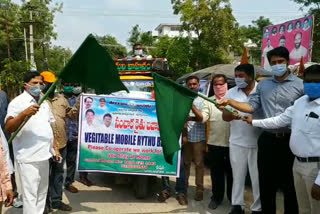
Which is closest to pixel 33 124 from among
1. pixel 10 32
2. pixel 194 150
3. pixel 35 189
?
pixel 35 189

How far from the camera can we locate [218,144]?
5.19m

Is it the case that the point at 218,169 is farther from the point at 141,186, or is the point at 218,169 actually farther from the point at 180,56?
the point at 180,56

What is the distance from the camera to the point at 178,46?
70.3 feet

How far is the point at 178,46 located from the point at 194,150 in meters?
16.7

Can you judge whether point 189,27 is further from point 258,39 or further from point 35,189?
point 258,39

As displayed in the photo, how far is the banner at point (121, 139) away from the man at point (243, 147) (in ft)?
3.21

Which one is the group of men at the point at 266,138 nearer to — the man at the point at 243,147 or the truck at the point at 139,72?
the man at the point at 243,147

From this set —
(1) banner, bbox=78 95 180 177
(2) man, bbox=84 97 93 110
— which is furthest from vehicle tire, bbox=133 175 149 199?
(2) man, bbox=84 97 93 110

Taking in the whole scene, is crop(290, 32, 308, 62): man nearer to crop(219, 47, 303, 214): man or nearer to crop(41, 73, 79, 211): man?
crop(219, 47, 303, 214): man

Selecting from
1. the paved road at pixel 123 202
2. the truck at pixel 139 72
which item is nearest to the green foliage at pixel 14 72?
the truck at pixel 139 72

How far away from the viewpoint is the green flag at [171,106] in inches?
162

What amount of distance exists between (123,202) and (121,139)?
3.21 ft

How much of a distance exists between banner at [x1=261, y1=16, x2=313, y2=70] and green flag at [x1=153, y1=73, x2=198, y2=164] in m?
5.81

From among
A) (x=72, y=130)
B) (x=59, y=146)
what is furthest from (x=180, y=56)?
(x=59, y=146)
